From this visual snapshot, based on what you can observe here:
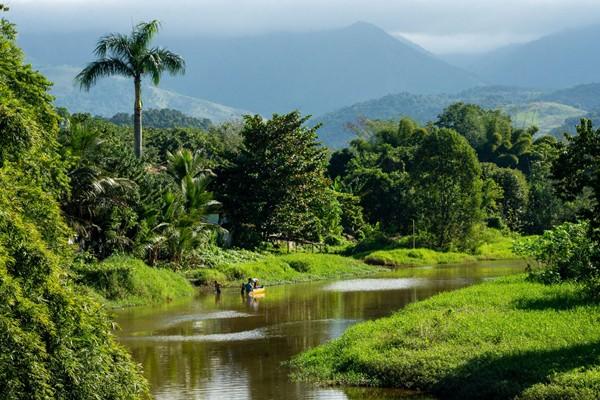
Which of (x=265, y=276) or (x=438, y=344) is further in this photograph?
(x=265, y=276)

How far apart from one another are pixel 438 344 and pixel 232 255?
3340cm

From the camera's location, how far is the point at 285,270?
5550 cm

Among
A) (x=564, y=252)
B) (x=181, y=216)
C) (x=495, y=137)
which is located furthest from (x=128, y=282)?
(x=495, y=137)

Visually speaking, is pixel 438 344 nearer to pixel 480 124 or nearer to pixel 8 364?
pixel 8 364

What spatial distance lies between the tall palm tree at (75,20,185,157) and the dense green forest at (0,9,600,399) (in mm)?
128

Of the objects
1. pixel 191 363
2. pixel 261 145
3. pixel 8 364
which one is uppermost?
pixel 261 145

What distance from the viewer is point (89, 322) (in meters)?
15.1

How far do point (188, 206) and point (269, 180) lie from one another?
9.99m

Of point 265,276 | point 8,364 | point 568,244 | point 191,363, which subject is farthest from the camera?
point 265,276

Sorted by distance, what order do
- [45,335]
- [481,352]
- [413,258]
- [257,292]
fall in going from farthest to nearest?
1. [413,258]
2. [257,292]
3. [481,352]
4. [45,335]

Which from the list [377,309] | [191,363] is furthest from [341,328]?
[191,363]

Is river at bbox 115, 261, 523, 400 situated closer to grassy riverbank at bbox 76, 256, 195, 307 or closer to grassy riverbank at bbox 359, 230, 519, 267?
grassy riverbank at bbox 76, 256, 195, 307

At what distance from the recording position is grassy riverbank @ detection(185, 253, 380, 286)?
165ft

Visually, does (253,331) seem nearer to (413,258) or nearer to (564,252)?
(564,252)
